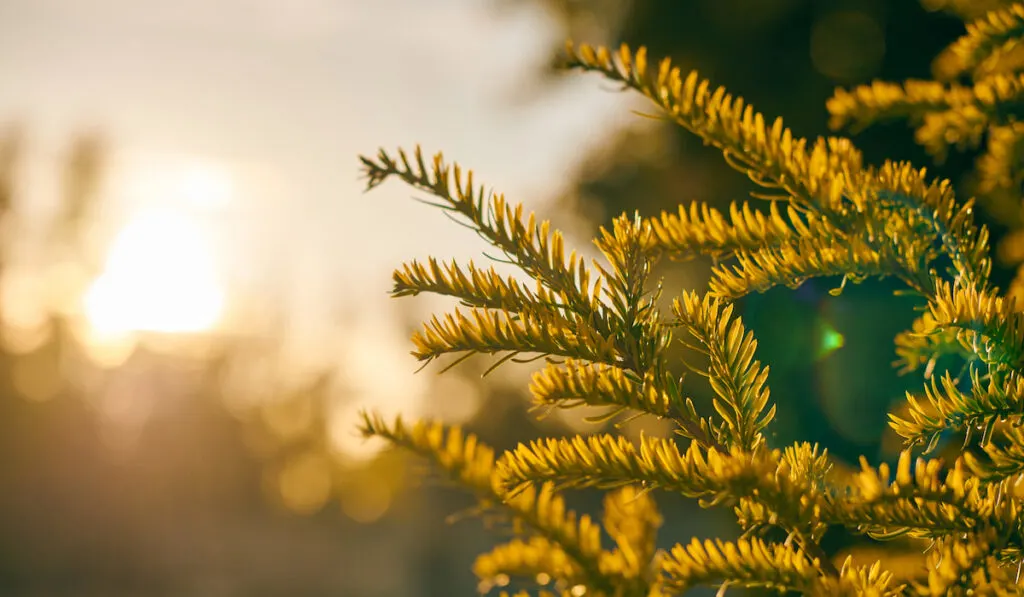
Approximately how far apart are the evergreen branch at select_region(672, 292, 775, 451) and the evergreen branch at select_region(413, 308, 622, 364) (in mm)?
109

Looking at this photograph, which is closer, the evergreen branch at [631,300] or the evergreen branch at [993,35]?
the evergreen branch at [631,300]

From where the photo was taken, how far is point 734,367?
2.90 feet

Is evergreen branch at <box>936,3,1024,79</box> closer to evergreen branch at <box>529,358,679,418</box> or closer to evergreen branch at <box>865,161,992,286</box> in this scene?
evergreen branch at <box>865,161,992,286</box>

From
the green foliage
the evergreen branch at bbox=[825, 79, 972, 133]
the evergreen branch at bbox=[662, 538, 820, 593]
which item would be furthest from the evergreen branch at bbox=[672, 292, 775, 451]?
the evergreen branch at bbox=[825, 79, 972, 133]

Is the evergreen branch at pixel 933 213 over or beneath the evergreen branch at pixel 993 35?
beneath

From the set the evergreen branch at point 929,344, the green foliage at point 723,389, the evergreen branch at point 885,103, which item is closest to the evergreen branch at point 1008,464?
the green foliage at point 723,389

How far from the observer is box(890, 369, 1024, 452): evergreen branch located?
86 cm

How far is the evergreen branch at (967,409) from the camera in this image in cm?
86

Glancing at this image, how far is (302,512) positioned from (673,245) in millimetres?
26030

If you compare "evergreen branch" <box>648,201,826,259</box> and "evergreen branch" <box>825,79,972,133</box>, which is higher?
"evergreen branch" <box>825,79,972,133</box>

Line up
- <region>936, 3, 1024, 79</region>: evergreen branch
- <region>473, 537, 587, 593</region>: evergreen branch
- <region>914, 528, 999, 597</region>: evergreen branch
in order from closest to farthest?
<region>914, 528, 999, 597</region>: evergreen branch, <region>473, 537, 587, 593</region>: evergreen branch, <region>936, 3, 1024, 79</region>: evergreen branch

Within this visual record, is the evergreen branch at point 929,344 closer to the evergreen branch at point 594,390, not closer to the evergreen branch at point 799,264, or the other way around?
the evergreen branch at point 799,264

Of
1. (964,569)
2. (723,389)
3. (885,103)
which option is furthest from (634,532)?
(885,103)

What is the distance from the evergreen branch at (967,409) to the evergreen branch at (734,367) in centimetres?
16
